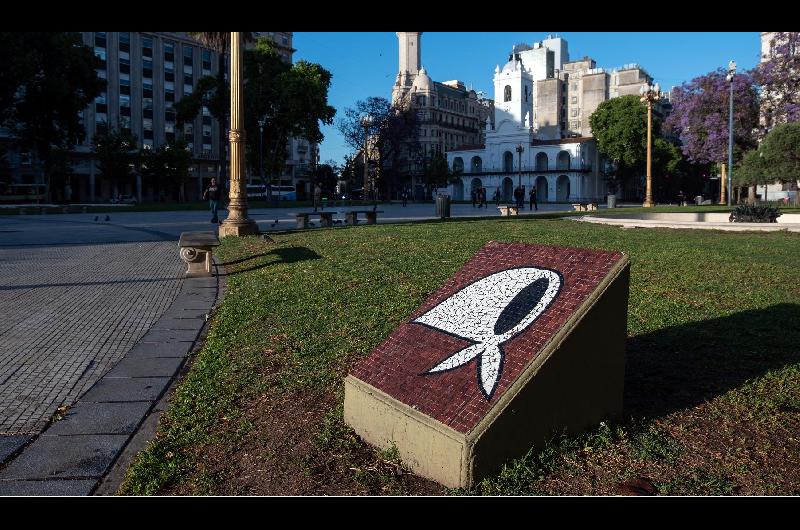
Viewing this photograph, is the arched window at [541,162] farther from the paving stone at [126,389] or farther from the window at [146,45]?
the paving stone at [126,389]

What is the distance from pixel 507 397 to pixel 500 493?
1.26 ft

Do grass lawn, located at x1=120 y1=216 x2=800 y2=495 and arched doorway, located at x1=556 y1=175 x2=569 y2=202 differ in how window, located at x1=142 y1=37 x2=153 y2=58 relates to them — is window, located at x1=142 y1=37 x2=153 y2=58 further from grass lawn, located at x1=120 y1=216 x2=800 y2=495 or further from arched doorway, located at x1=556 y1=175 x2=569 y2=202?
grass lawn, located at x1=120 y1=216 x2=800 y2=495

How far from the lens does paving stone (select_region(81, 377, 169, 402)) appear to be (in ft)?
13.1

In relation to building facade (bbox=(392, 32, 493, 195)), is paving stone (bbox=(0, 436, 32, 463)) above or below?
below

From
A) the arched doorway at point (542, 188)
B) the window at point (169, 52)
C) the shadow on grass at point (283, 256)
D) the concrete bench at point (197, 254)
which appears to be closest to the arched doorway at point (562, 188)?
the arched doorway at point (542, 188)

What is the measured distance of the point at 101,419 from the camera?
143 inches

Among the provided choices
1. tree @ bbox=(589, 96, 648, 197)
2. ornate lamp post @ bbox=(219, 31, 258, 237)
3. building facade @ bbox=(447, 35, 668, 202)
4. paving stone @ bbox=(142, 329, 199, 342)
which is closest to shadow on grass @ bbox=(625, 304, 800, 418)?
paving stone @ bbox=(142, 329, 199, 342)

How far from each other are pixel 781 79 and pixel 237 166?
32345mm

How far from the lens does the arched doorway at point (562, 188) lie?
78.2m

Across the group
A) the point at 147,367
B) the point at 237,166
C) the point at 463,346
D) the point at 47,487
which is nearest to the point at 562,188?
the point at 237,166

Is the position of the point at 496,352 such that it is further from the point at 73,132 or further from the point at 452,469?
the point at 73,132

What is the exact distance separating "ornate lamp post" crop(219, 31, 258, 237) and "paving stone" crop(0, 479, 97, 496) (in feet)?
39.9

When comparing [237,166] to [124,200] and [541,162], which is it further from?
[541,162]
